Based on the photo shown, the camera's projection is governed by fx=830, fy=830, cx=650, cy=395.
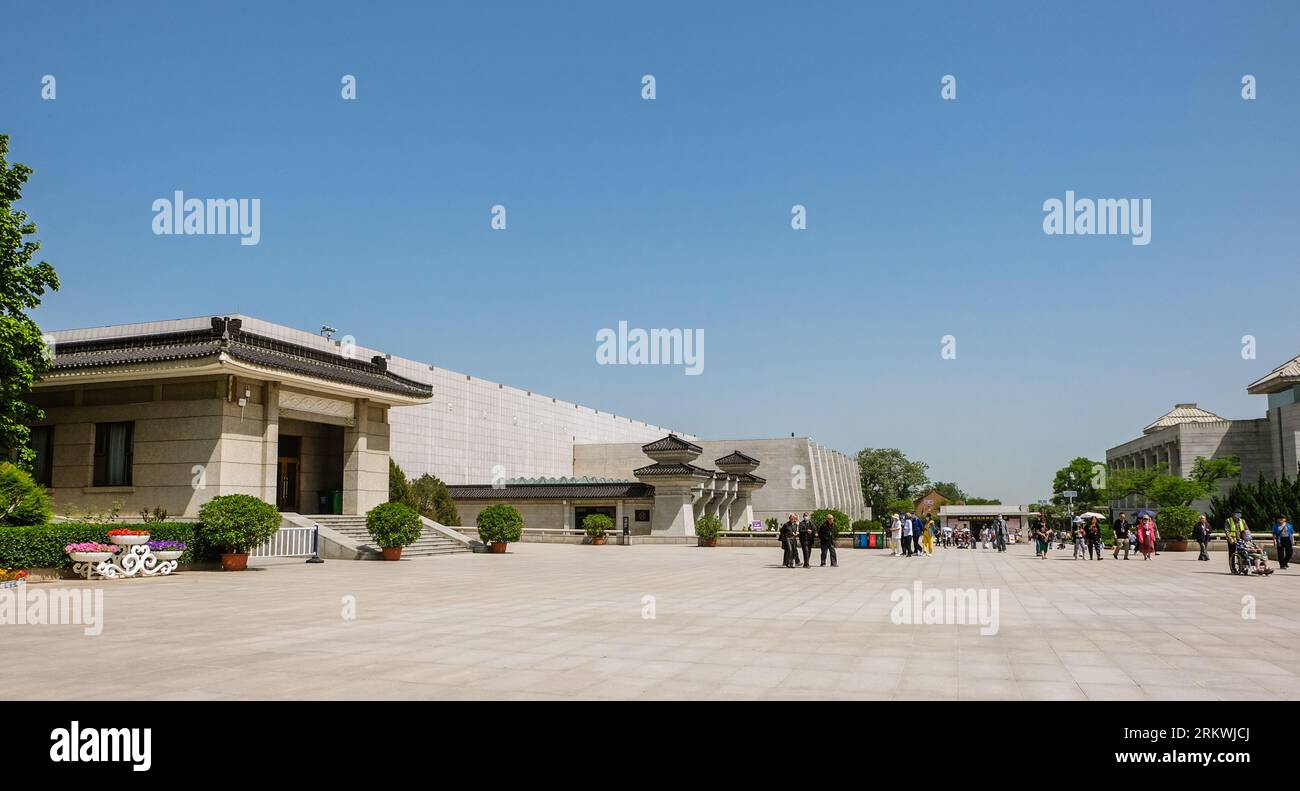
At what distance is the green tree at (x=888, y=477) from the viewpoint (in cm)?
9500

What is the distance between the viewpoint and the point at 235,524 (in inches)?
819

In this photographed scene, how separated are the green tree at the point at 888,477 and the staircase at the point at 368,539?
70.7m

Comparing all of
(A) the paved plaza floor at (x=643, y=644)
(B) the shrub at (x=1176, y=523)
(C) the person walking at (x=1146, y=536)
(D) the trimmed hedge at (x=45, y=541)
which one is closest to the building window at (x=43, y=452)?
(D) the trimmed hedge at (x=45, y=541)

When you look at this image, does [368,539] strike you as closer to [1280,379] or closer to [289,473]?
[289,473]

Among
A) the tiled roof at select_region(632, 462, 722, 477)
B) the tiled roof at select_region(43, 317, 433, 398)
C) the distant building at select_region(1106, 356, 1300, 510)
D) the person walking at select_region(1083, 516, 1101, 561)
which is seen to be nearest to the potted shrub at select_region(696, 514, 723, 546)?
the tiled roof at select_region(632, 462, 722, 477)

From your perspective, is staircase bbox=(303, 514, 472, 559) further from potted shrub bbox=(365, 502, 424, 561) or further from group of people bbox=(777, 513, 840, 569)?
group of people bbox=(777, 513, 840, 569)

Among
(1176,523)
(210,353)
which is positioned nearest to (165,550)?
(210,353)

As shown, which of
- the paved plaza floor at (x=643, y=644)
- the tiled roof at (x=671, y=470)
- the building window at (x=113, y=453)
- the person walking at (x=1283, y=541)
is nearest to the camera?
the paved plaza floor at (x=643, y=644)

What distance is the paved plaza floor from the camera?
6914mm

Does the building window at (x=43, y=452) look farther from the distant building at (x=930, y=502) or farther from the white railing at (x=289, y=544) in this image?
the distant building at (x=930, y=502)

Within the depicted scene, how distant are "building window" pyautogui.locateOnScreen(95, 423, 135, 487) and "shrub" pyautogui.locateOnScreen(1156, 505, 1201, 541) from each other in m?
36.7

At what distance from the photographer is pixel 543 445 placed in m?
64.6

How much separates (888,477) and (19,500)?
8755cm
